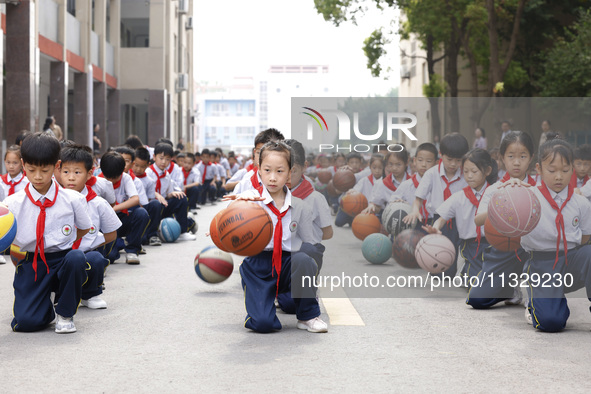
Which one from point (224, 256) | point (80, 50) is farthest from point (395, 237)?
point (80, 50)

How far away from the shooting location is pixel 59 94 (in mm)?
25766

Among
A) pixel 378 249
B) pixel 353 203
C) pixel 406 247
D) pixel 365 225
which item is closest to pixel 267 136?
Result: pixel 406 247

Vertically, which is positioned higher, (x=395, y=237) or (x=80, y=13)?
(x=80, y=13)

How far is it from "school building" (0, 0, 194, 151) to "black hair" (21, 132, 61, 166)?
1048 cm

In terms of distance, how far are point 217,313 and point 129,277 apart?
8.06 ft

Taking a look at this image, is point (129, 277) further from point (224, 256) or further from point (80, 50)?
point (80, 50)

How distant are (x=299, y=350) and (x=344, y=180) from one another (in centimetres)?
892

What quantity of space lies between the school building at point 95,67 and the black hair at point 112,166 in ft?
24.0

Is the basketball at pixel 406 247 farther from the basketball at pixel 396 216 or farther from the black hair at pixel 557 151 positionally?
the black hair at pixel 557 151

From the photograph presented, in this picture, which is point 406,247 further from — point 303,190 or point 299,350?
point 299,350

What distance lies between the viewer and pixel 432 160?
961 centimetres

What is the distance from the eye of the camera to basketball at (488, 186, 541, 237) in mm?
6473

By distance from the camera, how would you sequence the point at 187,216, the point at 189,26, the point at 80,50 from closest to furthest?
the point at 187,216 → the point at 80,50 → the point at 189,26

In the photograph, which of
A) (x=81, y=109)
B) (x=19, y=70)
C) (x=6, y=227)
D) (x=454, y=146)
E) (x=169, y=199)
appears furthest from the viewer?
(x=81, y=109)
